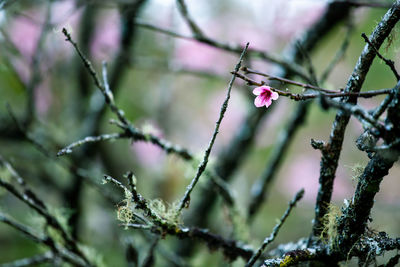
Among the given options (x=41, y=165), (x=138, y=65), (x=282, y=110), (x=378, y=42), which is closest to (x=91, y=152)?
(x=41, y=165)

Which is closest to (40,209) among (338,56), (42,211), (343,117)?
(42,211)

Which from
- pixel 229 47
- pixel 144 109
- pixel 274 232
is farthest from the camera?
pixel 144 109

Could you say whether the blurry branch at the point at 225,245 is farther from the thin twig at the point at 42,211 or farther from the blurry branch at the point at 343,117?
the thin twig at the point at 42,211

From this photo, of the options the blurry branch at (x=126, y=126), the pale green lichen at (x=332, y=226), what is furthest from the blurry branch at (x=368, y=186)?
→ the blurry branch at (x=126, y=126)

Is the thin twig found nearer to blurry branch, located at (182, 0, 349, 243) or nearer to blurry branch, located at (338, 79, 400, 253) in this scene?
blurry branch, located at (338, 79, 400, 253)

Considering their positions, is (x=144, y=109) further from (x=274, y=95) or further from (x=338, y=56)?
(x=274, y=95)

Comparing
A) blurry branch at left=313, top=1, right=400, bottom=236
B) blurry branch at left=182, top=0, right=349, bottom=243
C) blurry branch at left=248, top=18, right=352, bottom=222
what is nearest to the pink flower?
blurry branch at left=313, top=1, right=400, bottom=236
